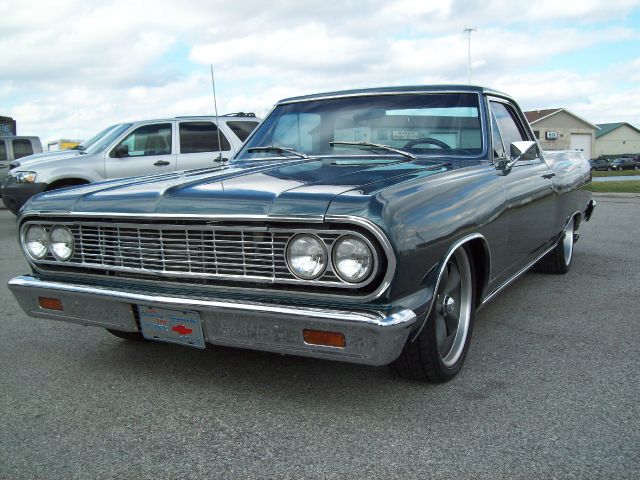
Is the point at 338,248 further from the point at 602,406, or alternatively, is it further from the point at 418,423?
the point at 602,406

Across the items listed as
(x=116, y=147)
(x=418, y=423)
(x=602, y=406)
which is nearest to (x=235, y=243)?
(x=418, y=423)

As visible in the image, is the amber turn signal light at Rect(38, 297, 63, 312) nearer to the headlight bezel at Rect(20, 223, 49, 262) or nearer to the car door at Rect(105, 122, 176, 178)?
the headlight bezel at Rect(20, 223, 49, 262)

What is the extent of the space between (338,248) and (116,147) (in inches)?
283

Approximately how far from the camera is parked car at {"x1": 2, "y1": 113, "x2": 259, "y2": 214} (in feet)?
28.9

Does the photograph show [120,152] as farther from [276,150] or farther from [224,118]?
[276,150]

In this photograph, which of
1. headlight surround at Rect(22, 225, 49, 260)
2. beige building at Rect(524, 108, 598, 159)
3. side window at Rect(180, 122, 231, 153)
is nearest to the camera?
headlight surround at Rect(22, 225, 49, 260)

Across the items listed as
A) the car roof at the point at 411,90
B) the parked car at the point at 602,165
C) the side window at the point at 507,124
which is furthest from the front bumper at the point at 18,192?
the parked car at the point at 602,165

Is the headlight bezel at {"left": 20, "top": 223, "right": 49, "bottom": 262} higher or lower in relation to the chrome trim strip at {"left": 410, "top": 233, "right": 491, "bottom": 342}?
higher

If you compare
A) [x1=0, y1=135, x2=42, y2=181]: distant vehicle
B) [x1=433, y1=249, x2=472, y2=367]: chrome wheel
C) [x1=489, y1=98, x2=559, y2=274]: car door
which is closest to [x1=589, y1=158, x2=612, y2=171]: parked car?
[x1=0, y1=135, x2=42, y2=181]: distant vehicle

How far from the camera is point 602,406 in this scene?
2734 millimetres

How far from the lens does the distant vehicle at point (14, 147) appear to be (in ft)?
51.4

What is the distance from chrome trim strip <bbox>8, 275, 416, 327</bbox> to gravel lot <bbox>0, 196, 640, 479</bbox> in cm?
48

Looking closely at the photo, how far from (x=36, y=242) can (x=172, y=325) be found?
96cm

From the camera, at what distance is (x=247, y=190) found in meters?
2.71
